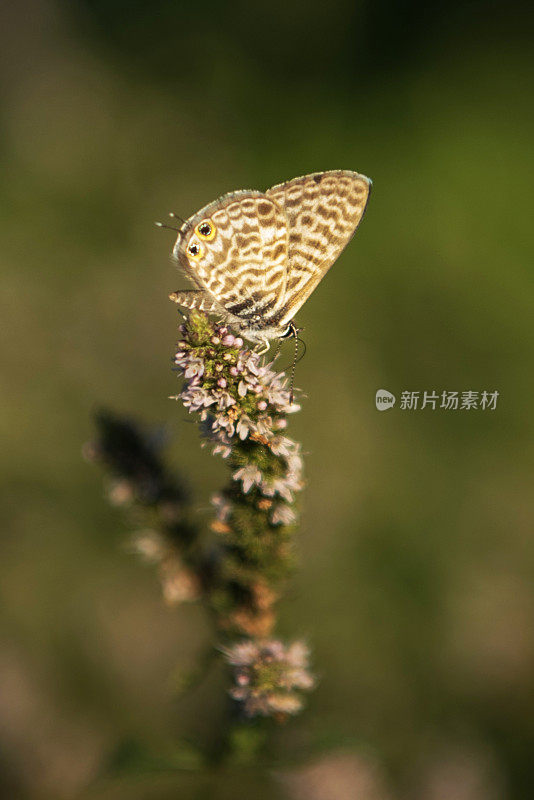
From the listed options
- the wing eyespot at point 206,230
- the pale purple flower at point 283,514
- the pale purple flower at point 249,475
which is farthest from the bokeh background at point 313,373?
the wing eyespot at point 206,230

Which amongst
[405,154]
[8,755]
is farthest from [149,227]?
[8,755]

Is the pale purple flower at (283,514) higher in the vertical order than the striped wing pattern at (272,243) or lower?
lower

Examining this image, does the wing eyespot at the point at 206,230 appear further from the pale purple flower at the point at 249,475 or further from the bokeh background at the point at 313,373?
the pale purple flower at the point at 249,475

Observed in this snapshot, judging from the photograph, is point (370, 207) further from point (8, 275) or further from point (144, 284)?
point (8, 275)

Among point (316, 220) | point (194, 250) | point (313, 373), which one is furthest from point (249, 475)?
point (313, 373)

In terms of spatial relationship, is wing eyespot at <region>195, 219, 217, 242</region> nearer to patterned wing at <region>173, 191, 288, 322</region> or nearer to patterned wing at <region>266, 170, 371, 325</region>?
patterned wing at <region>173, 191, 288, 322</region>

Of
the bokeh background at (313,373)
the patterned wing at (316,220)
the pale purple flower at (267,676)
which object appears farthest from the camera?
the bokeh background at (313,373)

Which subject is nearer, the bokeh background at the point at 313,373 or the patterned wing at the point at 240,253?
the patterned wing at the point at 240,253

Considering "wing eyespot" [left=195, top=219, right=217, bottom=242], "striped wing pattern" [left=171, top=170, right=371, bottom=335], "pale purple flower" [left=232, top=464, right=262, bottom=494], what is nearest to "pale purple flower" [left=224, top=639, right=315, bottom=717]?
"pale purple flower" [left=232, top=464, right=262, bottom=494]

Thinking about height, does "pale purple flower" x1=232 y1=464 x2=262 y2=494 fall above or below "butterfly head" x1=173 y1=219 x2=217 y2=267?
below
